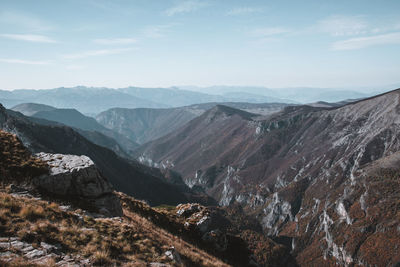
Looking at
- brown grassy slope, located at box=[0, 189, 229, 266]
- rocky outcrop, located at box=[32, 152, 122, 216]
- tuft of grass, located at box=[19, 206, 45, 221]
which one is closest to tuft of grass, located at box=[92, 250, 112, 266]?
brown grassy slope, located at box=[0, 189, 229, 266]

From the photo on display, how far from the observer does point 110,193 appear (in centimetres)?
2616

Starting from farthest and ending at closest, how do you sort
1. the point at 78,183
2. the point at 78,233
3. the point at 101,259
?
the point at 78,183, the point at 78,233, the point at 101,259

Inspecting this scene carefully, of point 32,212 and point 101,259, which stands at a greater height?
point 32,212

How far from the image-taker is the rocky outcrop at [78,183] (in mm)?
22672

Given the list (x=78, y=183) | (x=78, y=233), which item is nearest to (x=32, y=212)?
(x=78, y=233)

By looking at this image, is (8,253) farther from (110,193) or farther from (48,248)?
(110,193)

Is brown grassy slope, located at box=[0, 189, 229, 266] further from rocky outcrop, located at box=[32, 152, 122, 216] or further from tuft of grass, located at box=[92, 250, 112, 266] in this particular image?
rocky outcrop, located at box=[32, 152, 122, 216]

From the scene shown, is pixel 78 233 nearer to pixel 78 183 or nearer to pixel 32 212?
pixel 32 212

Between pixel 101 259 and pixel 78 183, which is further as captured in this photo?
pixel 78 183

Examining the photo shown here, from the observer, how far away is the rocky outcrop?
74.4 ft

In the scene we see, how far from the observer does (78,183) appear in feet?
78.0

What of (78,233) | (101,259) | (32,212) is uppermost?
(32,212)

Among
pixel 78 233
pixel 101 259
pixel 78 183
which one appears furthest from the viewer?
pixel 78 183

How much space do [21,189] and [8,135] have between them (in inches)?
360
